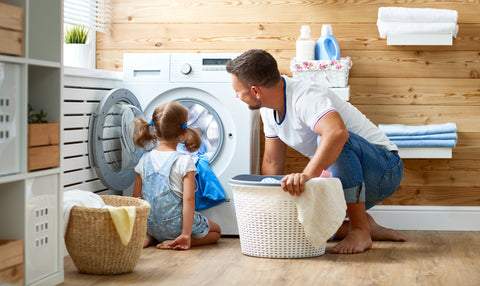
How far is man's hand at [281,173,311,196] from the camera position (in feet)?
7.28

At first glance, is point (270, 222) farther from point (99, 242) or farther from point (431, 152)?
point (431, 152)

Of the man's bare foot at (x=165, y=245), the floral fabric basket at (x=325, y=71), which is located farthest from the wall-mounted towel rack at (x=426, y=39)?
the man's bare foot at (x=165, y=245)

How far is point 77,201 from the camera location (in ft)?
6.97

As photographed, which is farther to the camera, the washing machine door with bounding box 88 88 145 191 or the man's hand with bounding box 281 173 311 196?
the washing machine door with bounding box 88 88 145 191

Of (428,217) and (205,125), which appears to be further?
(428,217)

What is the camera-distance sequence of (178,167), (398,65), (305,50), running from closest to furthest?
(178,167) < (305,50) < (398,65)

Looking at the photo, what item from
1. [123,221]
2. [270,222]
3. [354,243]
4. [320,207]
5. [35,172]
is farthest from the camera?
[354,243]

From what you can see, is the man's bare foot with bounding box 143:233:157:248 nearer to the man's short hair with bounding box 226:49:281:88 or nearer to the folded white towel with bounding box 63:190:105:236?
the folded white towel with bounding box 63:190:105:236

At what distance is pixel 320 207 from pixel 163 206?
2.32ft

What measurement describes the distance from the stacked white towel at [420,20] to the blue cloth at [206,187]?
1.10 metres

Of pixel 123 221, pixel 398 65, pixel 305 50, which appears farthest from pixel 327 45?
pixel 123 221

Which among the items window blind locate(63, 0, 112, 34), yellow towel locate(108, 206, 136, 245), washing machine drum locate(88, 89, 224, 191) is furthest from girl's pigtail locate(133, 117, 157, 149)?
yellow towel locate(108, 206, 136, 245)

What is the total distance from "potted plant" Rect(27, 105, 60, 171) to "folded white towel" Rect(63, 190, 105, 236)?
0.18 meters

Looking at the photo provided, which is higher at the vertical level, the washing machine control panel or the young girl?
the washing machine control panel
